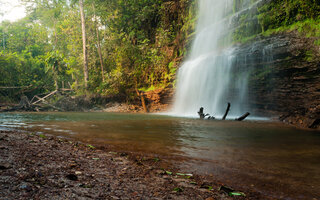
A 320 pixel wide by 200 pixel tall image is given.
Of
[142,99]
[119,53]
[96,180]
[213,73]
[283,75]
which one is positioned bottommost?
[96,180]

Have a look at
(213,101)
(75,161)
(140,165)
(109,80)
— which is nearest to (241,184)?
(140,165)

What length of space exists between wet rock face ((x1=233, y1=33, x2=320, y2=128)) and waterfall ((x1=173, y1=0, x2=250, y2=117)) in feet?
2.25

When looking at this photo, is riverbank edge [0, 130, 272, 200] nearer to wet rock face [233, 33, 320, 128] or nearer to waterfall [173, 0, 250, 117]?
wet rock face [233, 33, 320, 128]

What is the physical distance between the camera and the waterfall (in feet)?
45.6

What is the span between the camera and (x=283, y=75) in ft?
37.5

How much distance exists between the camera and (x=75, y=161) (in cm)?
279

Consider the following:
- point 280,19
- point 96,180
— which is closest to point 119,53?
point 280,19

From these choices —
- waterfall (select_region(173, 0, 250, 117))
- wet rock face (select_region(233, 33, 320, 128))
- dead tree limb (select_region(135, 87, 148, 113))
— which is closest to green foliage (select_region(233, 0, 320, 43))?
wet rock face (select_region(233, 33, 320, 128))

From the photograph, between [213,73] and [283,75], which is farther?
[213,73]

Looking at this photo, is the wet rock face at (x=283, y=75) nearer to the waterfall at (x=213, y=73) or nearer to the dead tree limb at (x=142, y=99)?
the waterfall at (x=213, y=73)

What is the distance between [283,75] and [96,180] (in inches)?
488

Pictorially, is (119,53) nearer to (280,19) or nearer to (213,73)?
(213,73)

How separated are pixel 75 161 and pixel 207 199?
1.88 m

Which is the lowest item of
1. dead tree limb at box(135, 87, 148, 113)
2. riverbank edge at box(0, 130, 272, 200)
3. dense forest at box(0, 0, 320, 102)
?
riverbank edge at box(0, 130, 272, 200)
